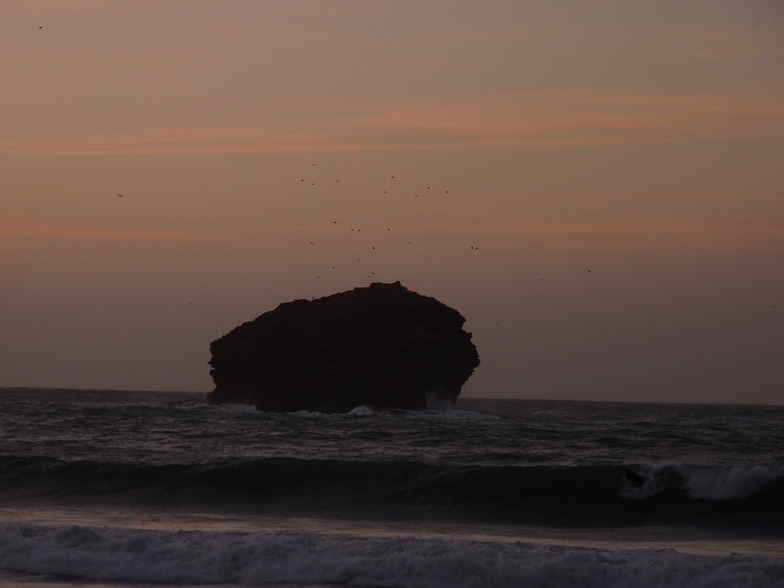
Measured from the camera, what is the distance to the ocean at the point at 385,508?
56.6 ft

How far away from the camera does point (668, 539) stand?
69.9 ft

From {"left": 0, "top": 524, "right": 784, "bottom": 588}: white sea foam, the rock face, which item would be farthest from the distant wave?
the rock face

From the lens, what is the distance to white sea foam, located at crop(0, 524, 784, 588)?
1673cm

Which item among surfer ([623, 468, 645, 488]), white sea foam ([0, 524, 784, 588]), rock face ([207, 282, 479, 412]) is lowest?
white sea foam ([0, 524, 784, 588])

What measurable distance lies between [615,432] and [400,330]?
1411 inches

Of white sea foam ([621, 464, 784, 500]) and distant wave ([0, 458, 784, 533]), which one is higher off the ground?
white sea foam ([621, 464, 784, 500])

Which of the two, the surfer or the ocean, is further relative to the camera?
the surfer

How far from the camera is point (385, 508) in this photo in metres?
25.4

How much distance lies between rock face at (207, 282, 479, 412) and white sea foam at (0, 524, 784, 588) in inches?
2330

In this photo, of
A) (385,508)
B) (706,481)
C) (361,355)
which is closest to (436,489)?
(385,508)

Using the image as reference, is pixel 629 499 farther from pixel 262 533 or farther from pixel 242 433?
pixel 242 433

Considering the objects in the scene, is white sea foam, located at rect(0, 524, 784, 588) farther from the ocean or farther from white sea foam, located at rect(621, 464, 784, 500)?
white sea foam, located at rect(621, 464, 784, 500)

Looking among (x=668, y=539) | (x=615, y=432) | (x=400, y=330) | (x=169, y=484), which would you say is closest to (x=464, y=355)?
(x=400, y=330)

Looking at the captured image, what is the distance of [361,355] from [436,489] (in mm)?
53531
